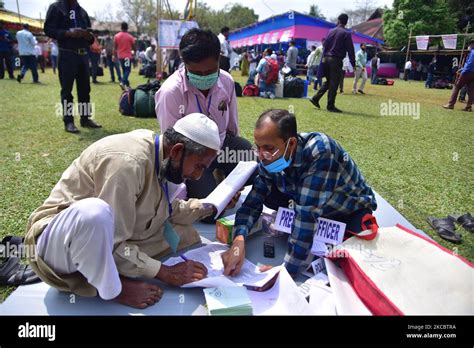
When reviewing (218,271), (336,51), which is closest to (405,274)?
(218,271)

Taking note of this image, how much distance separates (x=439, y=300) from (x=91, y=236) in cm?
180

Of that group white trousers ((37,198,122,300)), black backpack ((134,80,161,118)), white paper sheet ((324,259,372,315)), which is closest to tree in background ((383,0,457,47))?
black backpack ((134,80,161,118))

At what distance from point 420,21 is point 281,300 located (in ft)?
109

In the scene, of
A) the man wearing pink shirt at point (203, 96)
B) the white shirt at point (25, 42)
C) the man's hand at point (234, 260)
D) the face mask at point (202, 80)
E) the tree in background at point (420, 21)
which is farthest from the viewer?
the tree in background at point (420, 21)

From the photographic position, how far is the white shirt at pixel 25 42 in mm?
11633

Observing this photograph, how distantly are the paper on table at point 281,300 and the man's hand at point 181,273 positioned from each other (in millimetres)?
348

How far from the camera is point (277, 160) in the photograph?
220cm

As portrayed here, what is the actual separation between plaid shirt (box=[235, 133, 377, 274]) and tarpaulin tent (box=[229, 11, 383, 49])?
23011mm

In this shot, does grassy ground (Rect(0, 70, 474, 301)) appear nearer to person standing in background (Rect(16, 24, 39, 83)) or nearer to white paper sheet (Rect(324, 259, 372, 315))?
white paper sheet (Rect(324, 259, 372, 315))

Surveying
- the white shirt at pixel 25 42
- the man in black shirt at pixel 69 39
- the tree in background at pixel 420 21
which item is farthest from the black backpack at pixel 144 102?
the tree in background at pixel 420 21

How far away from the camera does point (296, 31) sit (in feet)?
76.8

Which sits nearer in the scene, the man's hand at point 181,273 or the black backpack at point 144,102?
the man's hand at point 181,273

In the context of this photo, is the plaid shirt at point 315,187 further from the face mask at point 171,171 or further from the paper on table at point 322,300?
the face mask at point 171,171
